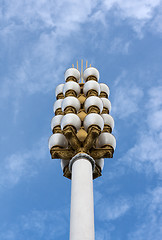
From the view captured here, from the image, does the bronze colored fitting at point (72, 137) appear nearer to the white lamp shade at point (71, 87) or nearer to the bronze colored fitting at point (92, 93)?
the bronze colored fitting at point (92, 93)

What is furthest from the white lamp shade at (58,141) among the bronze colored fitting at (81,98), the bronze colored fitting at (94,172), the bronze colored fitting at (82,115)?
the bronze colored fitting at (81,98)

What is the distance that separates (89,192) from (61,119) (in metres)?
4.36

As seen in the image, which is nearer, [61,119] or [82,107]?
[61,119]

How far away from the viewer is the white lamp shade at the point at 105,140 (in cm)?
1602

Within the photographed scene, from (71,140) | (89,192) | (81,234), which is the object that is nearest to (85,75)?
(71,140)

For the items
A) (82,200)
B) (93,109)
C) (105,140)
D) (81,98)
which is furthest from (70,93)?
(82,200)

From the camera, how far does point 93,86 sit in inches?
723

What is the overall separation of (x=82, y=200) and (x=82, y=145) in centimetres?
330

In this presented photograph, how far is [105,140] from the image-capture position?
16031mm

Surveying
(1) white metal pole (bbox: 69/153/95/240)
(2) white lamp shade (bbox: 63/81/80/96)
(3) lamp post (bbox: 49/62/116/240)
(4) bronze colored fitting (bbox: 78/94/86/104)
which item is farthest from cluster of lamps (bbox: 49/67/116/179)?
(4) bronze colored fitting (bbox: 78/94/86/104)

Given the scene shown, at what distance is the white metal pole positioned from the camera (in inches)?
456

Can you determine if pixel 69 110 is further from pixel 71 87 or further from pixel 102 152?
pixel 102 152

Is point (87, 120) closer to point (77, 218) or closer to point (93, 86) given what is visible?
point (93, 86)

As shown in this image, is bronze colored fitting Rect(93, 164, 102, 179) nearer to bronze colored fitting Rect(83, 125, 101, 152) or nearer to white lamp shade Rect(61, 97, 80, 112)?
bronze colored fitting Rect(83, 125, 101, 152)
